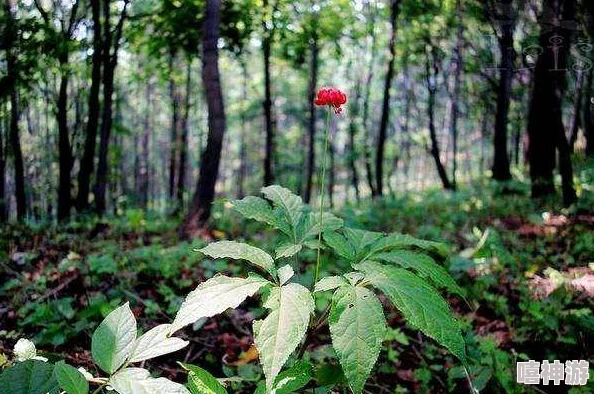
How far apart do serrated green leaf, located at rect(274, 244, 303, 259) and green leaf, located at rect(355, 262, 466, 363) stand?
13.7 inches

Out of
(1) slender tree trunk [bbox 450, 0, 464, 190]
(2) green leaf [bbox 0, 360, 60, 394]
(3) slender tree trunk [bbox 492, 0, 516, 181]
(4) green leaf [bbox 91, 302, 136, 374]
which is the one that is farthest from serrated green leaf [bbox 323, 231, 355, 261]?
(1) slender tree trunk [bbox 450, 0, 464, 190]

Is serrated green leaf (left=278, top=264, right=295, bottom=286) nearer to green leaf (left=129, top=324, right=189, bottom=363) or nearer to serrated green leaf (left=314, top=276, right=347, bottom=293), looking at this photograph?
serrated green leaf (left=314, top=276, right=347, bottom=293)

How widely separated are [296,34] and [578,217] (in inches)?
338

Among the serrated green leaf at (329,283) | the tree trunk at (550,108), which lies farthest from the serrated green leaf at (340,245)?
the tree trunk at (550,108)

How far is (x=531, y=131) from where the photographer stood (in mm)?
8750

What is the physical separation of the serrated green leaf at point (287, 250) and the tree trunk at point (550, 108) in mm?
5279

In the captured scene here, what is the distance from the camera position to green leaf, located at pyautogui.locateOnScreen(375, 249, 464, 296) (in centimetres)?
177

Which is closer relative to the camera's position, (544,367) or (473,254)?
(544,367)

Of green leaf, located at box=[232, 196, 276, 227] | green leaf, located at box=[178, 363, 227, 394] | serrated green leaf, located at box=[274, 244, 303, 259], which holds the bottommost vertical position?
green leaf, located at box=[178, 363, 227, 394]

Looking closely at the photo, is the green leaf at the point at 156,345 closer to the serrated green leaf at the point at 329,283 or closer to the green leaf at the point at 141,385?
the green leaf at the point at 141,385

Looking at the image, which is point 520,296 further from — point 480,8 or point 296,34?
point 296,34

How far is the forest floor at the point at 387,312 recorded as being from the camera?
115 inches

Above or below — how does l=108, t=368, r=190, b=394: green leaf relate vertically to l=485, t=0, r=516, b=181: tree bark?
below

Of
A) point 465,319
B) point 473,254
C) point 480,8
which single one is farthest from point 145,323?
point 480,8
